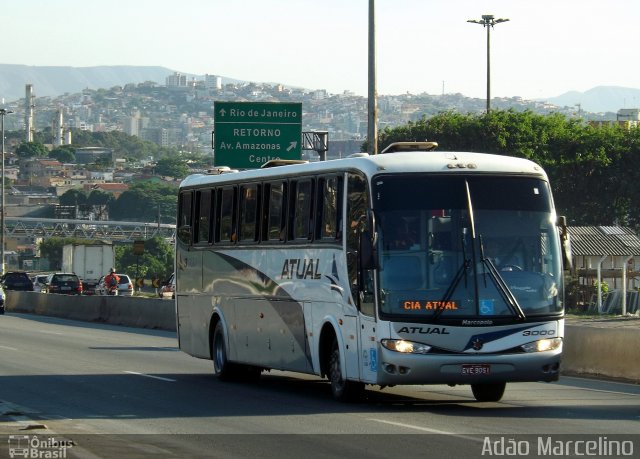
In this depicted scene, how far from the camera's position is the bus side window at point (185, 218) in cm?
2222

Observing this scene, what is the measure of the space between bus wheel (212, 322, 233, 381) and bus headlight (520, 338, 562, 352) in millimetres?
6285

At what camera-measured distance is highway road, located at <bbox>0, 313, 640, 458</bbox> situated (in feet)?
40.9

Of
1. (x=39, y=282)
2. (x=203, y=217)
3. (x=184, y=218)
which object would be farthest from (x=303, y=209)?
(x=39, y=282)

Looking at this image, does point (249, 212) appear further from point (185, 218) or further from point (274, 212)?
point (185, 218)

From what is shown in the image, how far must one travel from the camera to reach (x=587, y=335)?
69.6ft

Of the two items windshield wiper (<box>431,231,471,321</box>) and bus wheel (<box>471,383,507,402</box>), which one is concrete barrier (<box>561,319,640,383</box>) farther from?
windshield wiper (<box>431,231,471,321</box>)

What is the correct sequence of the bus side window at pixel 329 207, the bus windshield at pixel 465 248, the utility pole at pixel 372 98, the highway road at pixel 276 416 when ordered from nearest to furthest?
1. the highway road at pixel 276 416
2. the bus windshield at pixel 465 248
3. the bus side window at pixel 329 207
4. the utility pole at pixel 372 98

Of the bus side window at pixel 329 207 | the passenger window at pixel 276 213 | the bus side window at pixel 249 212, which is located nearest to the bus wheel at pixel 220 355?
the bus side window at pixel 249 212

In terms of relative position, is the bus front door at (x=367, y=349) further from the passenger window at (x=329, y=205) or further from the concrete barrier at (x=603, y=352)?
the concrete barrier at (x=603, y=352)

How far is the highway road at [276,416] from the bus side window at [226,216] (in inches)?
84.9

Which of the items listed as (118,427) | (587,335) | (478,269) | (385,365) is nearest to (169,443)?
(118,427)

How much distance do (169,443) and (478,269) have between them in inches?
162

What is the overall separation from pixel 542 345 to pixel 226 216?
6.70m

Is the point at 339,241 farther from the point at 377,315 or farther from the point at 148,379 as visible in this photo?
the point at 148,379
